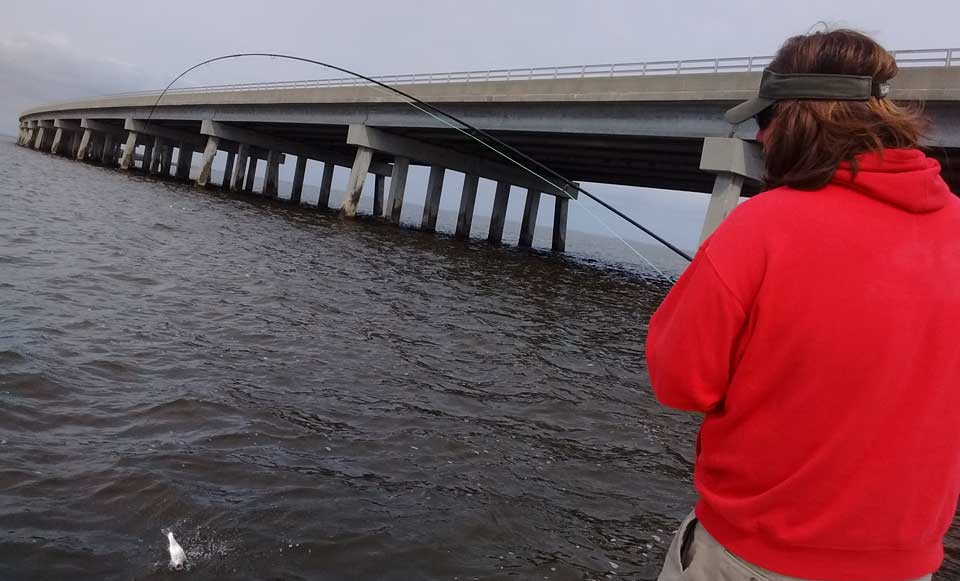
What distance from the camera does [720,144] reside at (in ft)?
58.5

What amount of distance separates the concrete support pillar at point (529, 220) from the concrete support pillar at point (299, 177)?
735 inches

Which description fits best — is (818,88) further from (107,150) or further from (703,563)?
(107,150)

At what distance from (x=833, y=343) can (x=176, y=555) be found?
11.2 feet

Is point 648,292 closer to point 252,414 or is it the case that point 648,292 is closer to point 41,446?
point 252,414

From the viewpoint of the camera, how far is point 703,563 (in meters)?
1.66

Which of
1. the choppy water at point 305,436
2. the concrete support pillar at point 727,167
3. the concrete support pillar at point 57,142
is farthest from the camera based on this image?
the concrete support pillar at point 57,142

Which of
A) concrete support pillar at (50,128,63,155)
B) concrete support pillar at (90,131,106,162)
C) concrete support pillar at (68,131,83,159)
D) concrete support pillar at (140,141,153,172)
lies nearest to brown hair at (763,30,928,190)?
concrete support pillar at (140,141,153,172)

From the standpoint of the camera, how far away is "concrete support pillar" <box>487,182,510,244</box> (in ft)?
128

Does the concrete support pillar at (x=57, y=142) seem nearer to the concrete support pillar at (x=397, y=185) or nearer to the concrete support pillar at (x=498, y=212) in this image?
the concrete support pillar at (x=397, y=185)

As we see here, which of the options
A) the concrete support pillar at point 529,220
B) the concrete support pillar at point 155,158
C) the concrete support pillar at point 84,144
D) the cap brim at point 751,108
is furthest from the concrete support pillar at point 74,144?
the cap brim at point 751,108

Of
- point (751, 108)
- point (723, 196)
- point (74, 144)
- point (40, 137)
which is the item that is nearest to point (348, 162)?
point (74, 144)

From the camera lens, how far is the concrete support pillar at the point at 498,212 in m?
39.0

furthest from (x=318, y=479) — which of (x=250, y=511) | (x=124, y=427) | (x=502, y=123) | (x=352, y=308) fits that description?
(x=502, y=123)

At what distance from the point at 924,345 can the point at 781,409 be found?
333 millimetres
